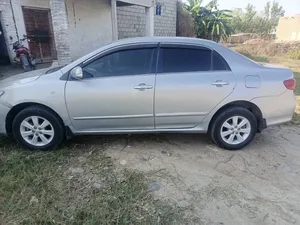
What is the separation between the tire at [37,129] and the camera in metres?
3.21

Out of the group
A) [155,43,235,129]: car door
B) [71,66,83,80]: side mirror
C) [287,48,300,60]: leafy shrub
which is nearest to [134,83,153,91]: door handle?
[155,43,235,129]: car door

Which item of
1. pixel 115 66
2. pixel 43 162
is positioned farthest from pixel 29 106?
pixel 115 66

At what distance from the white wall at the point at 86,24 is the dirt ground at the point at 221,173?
308 inches

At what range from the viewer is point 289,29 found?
28.4 meters

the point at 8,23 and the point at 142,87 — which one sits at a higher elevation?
the point at 8,23

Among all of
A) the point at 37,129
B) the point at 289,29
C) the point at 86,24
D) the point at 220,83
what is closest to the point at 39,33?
the point at 86,24

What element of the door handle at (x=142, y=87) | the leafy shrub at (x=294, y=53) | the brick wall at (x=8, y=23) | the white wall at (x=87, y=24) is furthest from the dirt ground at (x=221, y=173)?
the leafy shrub at (x=294, y=53)

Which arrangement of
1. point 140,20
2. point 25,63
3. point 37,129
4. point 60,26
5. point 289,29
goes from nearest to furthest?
point 37,129 → point 60,26 → point 25,63 → point 140,20 → point 289,29

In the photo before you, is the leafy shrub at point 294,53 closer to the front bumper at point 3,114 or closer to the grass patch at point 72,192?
the grass patch at point 72,192

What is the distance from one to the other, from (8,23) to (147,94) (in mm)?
7648

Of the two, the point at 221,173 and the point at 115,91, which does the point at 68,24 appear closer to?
the point at 115,91

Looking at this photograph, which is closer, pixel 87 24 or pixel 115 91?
pixel 115 91

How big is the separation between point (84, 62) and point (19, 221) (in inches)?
79.8

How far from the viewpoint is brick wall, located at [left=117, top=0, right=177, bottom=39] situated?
12.1 meters
